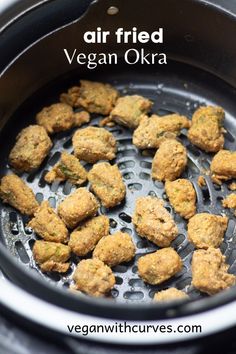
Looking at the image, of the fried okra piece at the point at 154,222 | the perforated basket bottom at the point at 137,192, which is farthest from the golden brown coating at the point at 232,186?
the fried okra piece at the point at 154,222

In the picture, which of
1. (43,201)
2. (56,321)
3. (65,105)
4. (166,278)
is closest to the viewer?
(56,321)

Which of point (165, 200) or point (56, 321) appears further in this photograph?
point (165, 200)

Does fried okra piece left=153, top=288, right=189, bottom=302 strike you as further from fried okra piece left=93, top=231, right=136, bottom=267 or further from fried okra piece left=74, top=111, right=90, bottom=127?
fried okra piece left=74, top=111, right=90, bottom=127

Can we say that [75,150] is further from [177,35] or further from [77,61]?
[177,35]

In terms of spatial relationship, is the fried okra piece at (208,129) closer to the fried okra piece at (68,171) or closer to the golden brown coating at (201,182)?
the golden brown coating at (201,182)

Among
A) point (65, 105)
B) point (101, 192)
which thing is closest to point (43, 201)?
point (101, 192)

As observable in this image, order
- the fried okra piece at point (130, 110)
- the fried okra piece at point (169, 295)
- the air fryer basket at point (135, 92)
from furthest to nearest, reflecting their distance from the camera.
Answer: the fried okra piece at point (130, 110), the air fryer basket at point (135, 92), the fried okra piece at point (169, 295)
